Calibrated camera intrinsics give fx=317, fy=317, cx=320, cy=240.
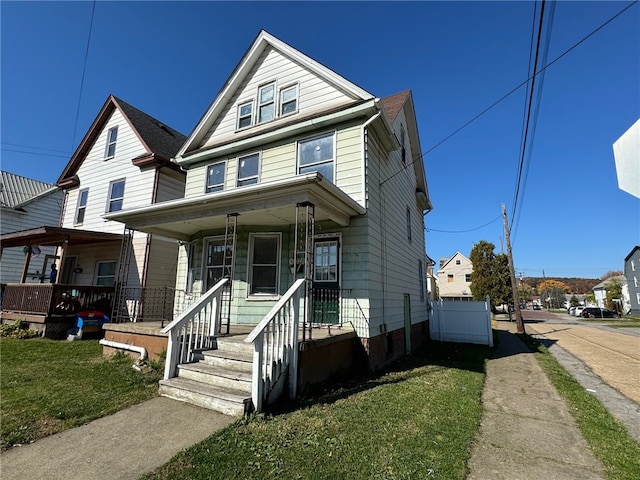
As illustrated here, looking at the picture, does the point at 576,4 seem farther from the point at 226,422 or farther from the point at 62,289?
the point at 62,289

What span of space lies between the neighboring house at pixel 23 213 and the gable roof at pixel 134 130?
456cm

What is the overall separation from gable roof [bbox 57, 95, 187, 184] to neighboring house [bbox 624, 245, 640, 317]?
5924 centimetres

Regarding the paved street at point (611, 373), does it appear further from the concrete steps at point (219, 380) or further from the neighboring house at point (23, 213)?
the neighboring house at point (23, 213)

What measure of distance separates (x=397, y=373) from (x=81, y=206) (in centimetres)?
1605

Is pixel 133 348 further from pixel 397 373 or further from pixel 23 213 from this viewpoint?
pixel 23 213

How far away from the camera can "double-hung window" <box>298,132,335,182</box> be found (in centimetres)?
863

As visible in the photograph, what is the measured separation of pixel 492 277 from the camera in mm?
37219

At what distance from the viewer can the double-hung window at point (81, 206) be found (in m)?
15.0

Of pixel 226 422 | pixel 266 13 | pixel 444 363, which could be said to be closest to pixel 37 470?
pixel 226 422

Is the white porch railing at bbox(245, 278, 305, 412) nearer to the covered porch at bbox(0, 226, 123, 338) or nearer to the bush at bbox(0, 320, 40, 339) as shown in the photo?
the covered porch at bbox(0, 226, 123, 338)

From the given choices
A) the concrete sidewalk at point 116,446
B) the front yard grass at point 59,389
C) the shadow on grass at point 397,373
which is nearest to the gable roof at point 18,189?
the front yard grass at point 59,389

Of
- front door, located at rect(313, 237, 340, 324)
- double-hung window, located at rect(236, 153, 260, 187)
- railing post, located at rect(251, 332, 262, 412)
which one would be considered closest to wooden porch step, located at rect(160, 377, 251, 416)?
railing post, located at rect(251, 332, 262, 412)

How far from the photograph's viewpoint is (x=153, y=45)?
999 cm

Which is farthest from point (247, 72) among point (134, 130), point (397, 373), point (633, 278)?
point (633, 278)
